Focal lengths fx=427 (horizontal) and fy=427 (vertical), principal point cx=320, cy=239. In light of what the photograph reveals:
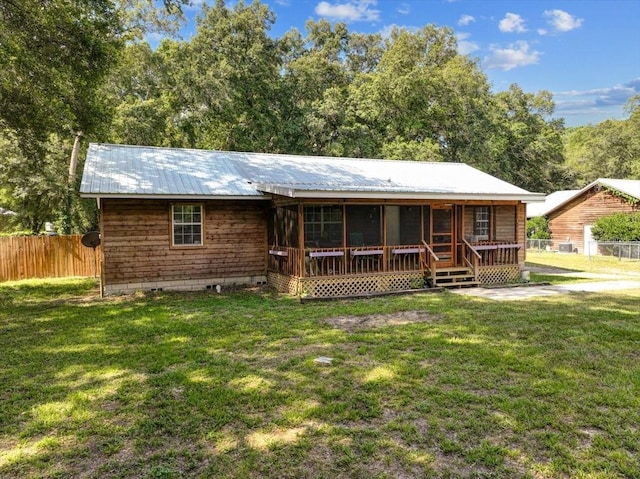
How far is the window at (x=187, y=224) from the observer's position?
12.1 m

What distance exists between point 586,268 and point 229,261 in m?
15.2

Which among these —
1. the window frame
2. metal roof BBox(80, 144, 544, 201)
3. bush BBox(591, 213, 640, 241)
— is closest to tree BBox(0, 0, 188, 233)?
metal roof BBox(80, 144, 544, 201)

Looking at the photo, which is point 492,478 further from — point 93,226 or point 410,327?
point 93,226

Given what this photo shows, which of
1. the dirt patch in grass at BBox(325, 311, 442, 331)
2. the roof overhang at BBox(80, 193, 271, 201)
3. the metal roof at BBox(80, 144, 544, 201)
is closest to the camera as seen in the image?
the dirt patch in grass at BBox(325, 311, 442, 331)

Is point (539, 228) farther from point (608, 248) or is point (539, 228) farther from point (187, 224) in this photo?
point (187, 224)

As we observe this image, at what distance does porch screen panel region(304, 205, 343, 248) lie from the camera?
1306cm

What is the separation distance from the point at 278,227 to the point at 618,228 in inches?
839

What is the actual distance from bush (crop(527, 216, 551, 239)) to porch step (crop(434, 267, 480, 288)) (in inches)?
813

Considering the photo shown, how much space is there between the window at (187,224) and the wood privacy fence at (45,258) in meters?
6.11

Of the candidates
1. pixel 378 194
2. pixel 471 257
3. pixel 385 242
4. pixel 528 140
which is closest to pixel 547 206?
pixel 528 140

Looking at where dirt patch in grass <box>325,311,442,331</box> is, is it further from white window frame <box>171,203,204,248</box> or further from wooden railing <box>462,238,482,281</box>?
white window frame <box>171,203,204,248</box>

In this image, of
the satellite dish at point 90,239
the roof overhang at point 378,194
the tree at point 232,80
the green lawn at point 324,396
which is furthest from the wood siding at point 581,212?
the satellite dish at point 90,239

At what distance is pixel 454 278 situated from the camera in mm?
12625

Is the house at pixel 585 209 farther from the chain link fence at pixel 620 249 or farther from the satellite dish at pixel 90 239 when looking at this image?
the satellite dish at pixel 90 239
